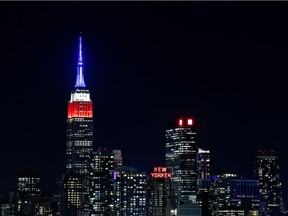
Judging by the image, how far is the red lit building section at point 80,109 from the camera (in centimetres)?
9388

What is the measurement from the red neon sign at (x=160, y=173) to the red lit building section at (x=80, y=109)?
17.9 m

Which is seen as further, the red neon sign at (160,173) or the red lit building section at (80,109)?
the red lit building section at (80,109)

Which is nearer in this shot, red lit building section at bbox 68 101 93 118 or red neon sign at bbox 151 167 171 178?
red neon sign at bbox 151 167 171 178

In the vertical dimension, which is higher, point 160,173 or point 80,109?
point 80,109

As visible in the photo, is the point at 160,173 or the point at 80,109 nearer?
the point at 160,173

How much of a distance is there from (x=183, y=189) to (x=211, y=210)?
538cm

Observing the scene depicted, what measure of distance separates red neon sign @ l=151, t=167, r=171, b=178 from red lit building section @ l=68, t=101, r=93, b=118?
58.8ft

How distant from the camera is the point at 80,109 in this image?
93875 millimetres

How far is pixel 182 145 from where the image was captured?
8088cm

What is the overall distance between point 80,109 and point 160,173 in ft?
61.8

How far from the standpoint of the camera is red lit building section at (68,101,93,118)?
9388cm

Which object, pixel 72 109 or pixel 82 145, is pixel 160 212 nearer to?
pixel 82 145

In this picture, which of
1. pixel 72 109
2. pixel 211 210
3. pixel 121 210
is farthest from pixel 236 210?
pixel 72 109

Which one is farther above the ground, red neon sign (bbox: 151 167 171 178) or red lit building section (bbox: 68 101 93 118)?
red lit building section (bbox: 68 101 93 118)
